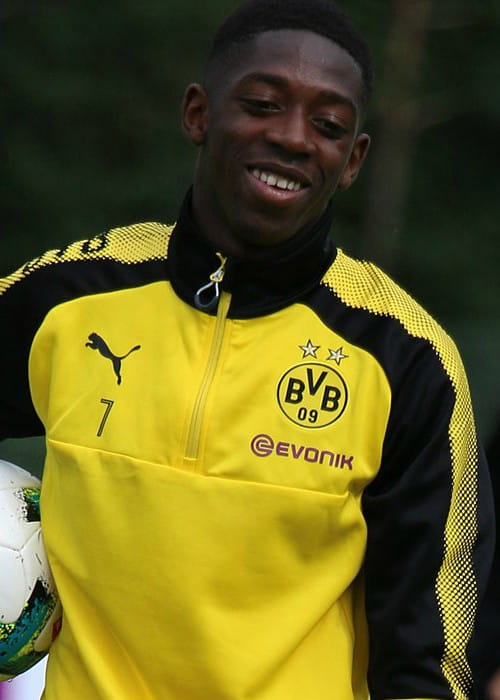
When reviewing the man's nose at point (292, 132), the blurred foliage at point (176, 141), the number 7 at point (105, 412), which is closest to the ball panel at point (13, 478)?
the number 7 at point (105, 412)

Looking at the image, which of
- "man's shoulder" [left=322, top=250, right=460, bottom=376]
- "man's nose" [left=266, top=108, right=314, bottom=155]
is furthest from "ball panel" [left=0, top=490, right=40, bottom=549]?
"man's nose" [left=266, top=108, right=314, bottom=155]

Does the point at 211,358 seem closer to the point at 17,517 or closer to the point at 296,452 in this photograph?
the point at 296,452

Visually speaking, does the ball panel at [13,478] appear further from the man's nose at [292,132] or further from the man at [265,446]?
the man's nose at [292,132]

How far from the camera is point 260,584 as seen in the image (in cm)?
277

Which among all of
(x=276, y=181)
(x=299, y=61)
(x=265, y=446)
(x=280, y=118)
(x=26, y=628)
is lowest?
(x=26, y=628)

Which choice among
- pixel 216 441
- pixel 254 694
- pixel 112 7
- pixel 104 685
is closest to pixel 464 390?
pixel 216 441

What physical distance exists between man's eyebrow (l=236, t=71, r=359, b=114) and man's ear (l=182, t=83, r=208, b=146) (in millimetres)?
169

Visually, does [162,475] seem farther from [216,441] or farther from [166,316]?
[166,316]

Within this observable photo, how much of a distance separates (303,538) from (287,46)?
96 centimetres

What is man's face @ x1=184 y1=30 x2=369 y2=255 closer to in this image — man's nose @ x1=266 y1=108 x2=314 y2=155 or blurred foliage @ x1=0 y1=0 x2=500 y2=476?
man's nose @ x1=266 y1=108 x2=314 y2=155

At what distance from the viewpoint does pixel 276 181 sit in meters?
2.86

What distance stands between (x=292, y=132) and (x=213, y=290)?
0.35m

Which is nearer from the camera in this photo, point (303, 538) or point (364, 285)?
point (303, 538)

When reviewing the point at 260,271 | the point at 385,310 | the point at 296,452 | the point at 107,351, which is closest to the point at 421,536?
the point at 296,452
